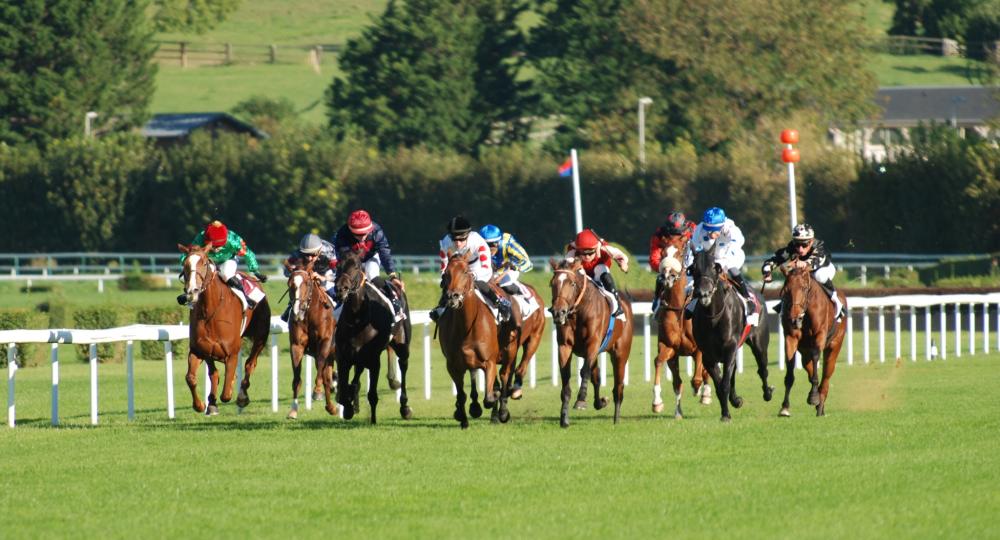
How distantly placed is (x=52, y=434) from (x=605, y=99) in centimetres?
5335

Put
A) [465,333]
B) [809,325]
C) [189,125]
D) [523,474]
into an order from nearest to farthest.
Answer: [523,474] < [465,333] < [809,325] < [189,125]

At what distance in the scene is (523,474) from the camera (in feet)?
37.4

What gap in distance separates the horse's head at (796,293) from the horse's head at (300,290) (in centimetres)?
425

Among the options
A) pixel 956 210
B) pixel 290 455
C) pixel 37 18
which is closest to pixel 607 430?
pixel 290 455

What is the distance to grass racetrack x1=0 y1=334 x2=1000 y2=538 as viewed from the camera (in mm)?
A: 9430

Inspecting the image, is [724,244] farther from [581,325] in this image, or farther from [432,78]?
[432,78]

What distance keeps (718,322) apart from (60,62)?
57.8 metres

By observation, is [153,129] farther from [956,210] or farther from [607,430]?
[607,430]

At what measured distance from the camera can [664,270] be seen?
1574cm

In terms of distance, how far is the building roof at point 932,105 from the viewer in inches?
3226

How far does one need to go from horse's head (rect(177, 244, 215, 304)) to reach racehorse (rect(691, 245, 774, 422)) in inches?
168

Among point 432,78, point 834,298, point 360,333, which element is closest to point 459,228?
point 360,333

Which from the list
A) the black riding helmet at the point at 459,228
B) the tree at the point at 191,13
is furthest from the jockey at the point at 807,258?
the tree at the point at 191,13

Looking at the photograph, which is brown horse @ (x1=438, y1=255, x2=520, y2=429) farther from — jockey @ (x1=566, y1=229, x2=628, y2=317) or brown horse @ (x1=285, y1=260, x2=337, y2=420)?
brown horse @ (x1=285, y1=260, x2=337, y2=420)
